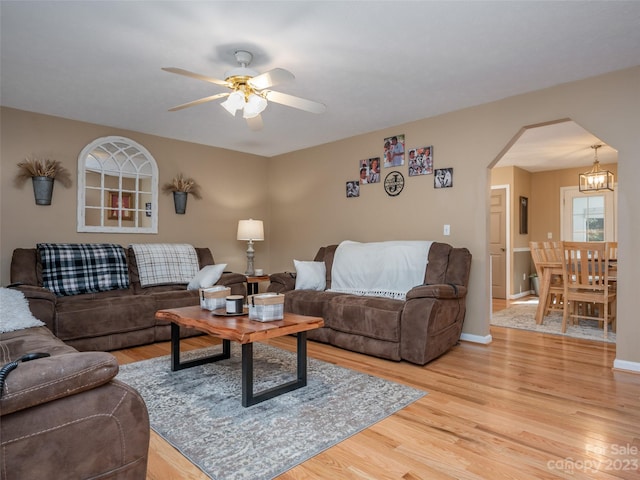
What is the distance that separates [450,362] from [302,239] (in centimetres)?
300

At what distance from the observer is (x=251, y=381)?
2.38 metres

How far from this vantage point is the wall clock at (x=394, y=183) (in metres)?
4.50

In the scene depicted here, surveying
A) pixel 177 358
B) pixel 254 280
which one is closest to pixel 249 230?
pixel 254 280

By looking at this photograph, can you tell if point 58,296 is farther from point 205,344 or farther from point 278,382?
point 278,382

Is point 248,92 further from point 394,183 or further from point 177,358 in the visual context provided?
point 394,183

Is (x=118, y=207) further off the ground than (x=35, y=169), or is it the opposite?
(x=35, y=169)

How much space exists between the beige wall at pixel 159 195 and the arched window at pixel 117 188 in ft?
0.25

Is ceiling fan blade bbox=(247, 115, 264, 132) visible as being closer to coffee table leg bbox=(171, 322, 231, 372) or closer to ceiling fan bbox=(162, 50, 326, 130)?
ceiling fan bbox=(162, 50, 326, 130)

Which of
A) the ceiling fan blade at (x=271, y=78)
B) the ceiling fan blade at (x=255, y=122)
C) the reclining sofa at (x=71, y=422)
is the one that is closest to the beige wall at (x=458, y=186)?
the ceiling fan blade at (x=255, y=122)

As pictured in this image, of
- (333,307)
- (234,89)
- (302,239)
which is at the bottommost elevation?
(333,307)

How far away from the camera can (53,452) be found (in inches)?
43.7

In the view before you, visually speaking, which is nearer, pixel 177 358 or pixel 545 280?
pixel 177 358

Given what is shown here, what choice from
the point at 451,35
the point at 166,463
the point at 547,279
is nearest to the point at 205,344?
the point at 166,463

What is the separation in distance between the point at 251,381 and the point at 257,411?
180mm
